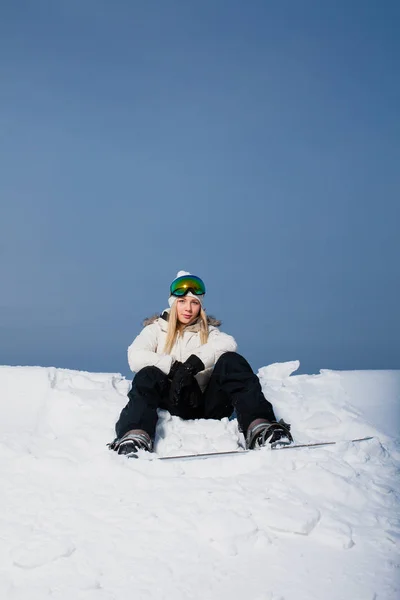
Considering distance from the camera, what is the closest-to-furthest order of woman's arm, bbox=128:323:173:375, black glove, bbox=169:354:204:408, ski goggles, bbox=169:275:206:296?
black glove, bbox=169:354:204:408 < woman's arm, bbox=128:323:173:375 < ski goggles, bbox=169:275:206:296

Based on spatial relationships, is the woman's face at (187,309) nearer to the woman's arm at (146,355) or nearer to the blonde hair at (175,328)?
the blonde hair at (175,328)

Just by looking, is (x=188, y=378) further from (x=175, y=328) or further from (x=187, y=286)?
(x=187, y=286)

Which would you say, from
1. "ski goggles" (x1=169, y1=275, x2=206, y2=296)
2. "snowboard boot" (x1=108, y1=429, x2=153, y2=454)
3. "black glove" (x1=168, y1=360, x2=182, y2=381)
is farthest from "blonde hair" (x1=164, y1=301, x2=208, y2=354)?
"snowboard boot" (x1=108, y1=429, x2=153, y2=454)

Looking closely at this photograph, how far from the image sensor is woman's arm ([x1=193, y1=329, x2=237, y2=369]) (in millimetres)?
4613

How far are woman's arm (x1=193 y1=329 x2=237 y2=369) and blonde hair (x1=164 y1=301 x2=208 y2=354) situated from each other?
0.62 ft

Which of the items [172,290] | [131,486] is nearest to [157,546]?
[131,486]

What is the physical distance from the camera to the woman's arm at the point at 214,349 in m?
4.61

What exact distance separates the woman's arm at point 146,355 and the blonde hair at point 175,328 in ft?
0.47

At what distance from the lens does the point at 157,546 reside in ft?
7.89

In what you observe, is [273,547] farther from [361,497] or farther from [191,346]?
[191,346]

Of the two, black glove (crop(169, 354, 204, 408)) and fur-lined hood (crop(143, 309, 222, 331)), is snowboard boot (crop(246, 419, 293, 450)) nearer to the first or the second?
black glove (crop(169, 354, 204, 408))

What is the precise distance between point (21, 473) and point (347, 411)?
10.6 feet

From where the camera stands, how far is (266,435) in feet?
12.5

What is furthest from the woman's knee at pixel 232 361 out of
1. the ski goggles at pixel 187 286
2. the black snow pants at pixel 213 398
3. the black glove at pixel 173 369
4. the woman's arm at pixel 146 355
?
the ski goggles at pixel 187 286
